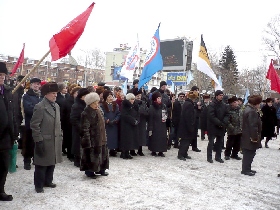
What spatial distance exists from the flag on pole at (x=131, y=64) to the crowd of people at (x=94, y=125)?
7.47 feet

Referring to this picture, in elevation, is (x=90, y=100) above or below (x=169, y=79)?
below

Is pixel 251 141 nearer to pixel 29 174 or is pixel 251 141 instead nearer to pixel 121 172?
pixel 121 172

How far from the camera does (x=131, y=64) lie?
12.1m

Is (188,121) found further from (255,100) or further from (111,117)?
(111,117)

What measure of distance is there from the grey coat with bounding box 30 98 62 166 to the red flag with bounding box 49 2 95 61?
34.5 inches

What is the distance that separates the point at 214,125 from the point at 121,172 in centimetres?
297

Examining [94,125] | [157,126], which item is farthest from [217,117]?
[94,125]

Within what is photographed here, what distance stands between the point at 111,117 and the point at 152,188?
108 inches

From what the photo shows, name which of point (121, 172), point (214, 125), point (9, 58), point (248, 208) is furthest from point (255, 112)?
point (9, 58)

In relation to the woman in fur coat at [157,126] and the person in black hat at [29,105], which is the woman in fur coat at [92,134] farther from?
the woman in fur coat at [157,126]

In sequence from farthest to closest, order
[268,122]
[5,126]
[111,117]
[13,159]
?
[268,122]
[111,117]
[13,159]
[5,126]

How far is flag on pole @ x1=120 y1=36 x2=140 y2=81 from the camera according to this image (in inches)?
470

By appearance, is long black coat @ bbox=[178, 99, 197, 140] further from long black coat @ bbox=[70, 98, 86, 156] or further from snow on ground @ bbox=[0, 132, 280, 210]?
long black coat @ bbox=[70, 98, 86, 156]

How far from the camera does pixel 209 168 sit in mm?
7449
